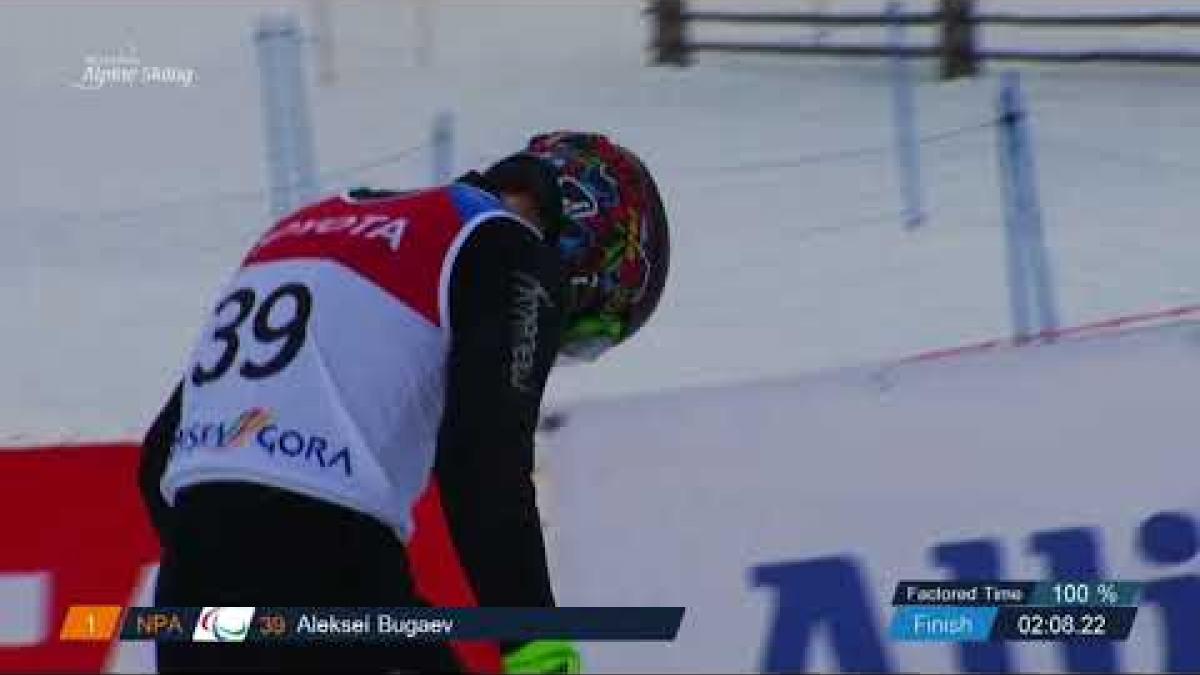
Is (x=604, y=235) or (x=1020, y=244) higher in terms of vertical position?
(x=604, y=235)

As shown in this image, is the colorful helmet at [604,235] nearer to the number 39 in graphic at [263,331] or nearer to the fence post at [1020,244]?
the number 39 in graphic at [263,331]

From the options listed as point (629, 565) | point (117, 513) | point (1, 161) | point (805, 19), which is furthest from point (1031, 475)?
point (805, 19)

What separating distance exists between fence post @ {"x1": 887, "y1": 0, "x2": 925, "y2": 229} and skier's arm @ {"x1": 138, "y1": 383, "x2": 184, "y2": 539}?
10141 mm

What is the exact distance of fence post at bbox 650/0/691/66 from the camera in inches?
728

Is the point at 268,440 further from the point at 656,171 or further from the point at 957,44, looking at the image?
the point at 957,44

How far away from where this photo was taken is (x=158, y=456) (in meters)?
2.70

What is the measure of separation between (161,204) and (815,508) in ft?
33.9

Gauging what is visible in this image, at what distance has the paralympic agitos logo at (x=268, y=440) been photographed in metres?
2.31

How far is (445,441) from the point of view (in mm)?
2324

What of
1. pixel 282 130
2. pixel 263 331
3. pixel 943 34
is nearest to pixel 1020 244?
pixel 282 130

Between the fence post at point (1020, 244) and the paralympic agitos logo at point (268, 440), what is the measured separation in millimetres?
7249

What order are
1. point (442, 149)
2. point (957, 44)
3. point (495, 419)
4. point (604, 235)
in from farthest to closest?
point (957, 44)
point (442, 149)
point (604, 235)
point (495, 419)

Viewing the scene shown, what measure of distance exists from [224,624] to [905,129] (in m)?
12.4

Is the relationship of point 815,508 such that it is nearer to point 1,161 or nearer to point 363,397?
point 363,397
